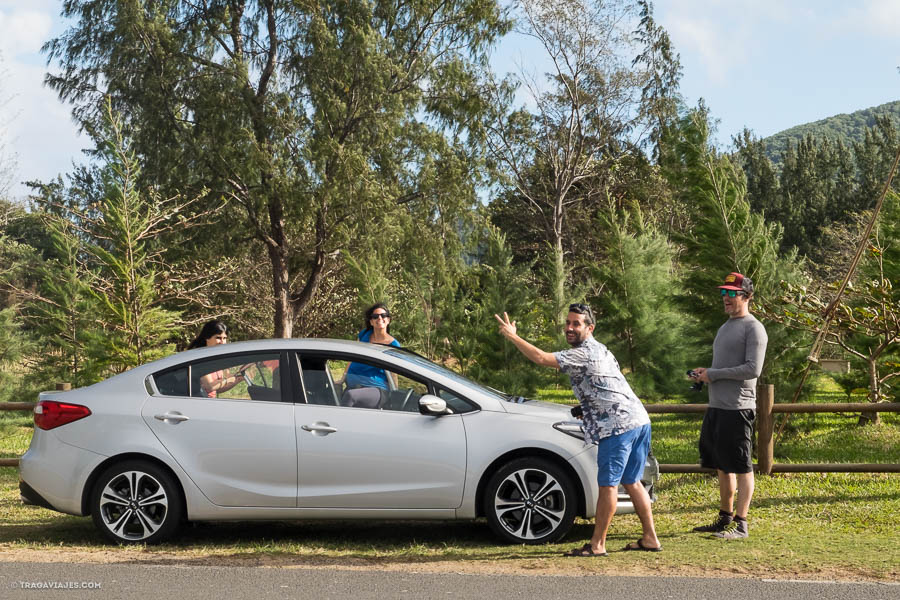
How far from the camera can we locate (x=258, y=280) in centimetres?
3294

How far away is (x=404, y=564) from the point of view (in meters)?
6.60

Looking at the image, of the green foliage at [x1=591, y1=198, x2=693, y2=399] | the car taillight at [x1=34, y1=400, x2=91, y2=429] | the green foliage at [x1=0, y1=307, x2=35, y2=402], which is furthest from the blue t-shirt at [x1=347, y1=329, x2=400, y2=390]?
the green foliage at [x1=0, y1=307, x2=35, y2=402]

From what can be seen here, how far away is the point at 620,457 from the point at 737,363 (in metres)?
1.43

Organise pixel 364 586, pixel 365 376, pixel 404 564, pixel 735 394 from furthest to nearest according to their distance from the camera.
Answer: pixel 365 376
pixel 735 394
pixel 404 564
pixel 364 586

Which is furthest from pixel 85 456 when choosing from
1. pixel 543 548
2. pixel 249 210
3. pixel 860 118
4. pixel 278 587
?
pixel 860 118

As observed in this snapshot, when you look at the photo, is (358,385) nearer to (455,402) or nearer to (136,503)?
(455,402)

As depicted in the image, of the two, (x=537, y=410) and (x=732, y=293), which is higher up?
(x=732, y=293)

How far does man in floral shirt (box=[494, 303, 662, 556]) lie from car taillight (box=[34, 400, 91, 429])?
136 inches

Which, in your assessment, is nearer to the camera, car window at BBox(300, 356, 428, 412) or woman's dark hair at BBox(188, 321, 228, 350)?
car window at BBox(300, 356, 428, 412)

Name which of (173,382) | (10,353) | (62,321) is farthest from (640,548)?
(10,353)

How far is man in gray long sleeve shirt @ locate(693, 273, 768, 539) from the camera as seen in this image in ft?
23.6

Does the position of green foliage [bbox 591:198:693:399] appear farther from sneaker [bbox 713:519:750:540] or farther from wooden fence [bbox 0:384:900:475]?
sneaker [bbox 713:519:750:540]

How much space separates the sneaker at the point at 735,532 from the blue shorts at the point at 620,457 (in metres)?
1.22

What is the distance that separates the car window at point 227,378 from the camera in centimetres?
735
